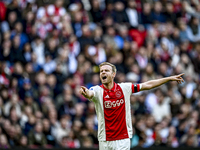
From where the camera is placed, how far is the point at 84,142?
1073 cm

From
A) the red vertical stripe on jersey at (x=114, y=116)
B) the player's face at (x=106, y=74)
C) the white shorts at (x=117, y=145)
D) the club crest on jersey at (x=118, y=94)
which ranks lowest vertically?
the white shorts at (x=117, y=145)

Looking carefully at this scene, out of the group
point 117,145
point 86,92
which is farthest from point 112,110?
A: point 86,92

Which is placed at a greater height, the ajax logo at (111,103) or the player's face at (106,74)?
the player's face at (106,74)

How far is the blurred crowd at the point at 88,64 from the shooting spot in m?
11.1

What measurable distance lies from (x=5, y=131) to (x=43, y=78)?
2.04m

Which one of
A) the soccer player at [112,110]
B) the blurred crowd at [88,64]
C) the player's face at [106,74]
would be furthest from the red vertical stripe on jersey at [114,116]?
the blurred crowd at [88,64]

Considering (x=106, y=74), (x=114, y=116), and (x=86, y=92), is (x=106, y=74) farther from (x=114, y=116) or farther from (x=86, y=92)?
(x=114, y=116)

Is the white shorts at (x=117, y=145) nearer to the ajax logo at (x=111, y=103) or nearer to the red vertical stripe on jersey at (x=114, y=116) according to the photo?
the red vertical stripe on jersey at (x=114, y=116)

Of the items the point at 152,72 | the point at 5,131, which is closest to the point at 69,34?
the point at 152,72

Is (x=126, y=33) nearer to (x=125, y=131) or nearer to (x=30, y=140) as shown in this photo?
(x=30, y=140)

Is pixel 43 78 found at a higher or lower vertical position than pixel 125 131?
higher

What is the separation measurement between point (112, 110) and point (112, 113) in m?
0.05

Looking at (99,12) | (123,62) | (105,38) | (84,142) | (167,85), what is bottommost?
(84,142)

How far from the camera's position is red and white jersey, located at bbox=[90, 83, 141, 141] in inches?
283
